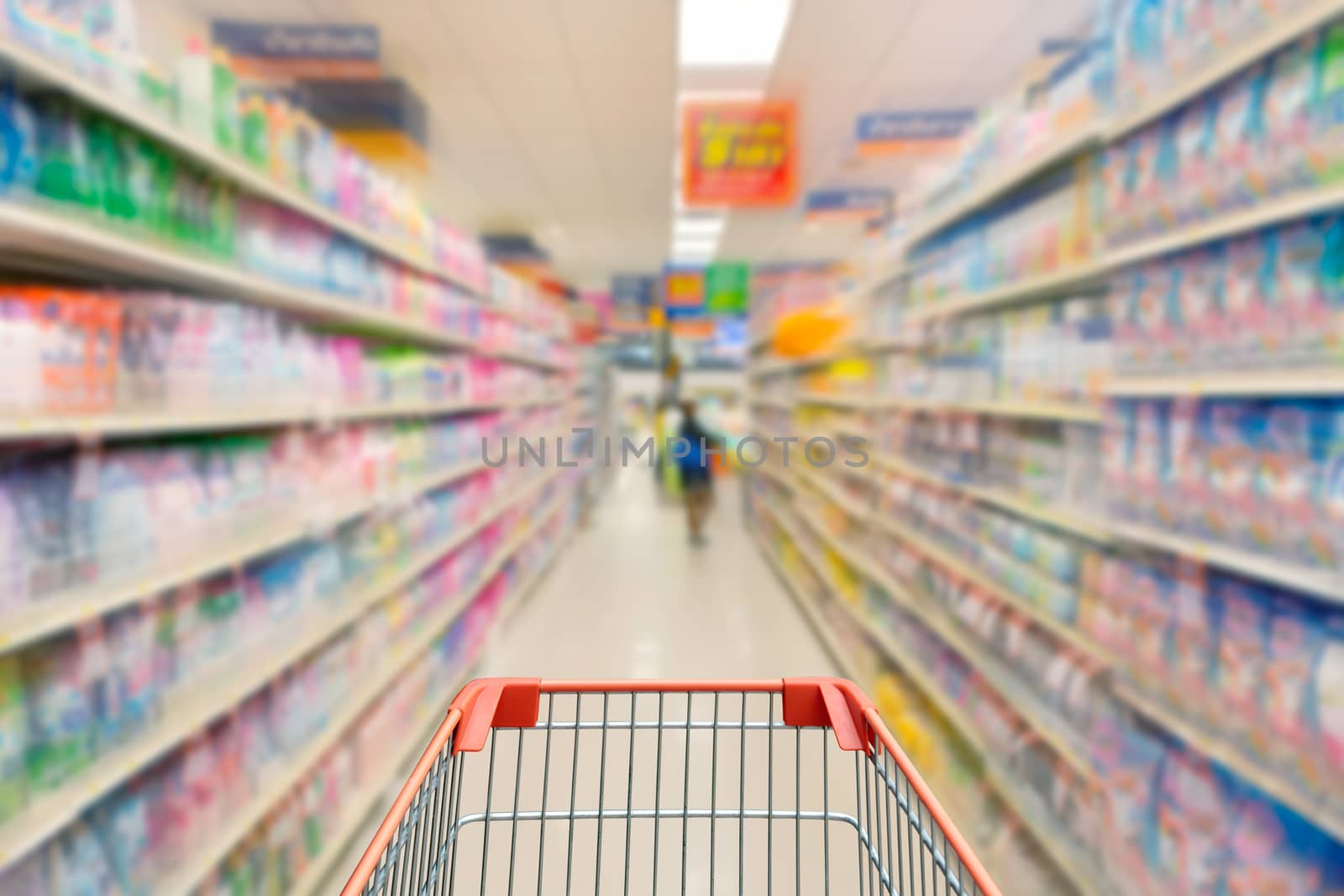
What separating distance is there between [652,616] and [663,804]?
2.14 feet

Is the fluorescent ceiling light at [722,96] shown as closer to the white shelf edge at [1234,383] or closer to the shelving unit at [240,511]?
the shelving unit at [240,511]

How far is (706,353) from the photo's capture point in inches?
133

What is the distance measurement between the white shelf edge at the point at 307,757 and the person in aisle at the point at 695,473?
3.92ft

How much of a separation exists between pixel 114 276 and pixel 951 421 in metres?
2.50

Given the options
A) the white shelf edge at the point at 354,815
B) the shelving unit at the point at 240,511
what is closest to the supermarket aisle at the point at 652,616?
the white shelf edge at the point at 354,815

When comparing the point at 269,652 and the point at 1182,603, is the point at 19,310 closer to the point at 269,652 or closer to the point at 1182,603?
the point at 269,652

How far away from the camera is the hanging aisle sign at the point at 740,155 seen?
2.70 metres

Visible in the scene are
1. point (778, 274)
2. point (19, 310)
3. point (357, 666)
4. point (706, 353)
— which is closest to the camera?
point (19, 310)

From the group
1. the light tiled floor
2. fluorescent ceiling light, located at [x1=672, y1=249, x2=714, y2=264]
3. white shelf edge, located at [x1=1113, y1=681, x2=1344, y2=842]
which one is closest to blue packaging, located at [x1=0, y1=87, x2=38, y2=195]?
the light tiled floor

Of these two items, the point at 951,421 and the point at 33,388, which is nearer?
the point at 33,388

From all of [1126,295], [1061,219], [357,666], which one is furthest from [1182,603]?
[357,666]

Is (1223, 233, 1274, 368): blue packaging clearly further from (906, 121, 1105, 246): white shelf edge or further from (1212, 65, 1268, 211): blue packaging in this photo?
(906, 121, 1105, 246): white shelf edge

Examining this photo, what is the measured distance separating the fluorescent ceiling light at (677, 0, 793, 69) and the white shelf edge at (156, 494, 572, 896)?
2612mm

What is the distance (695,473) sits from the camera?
3.83 meters
